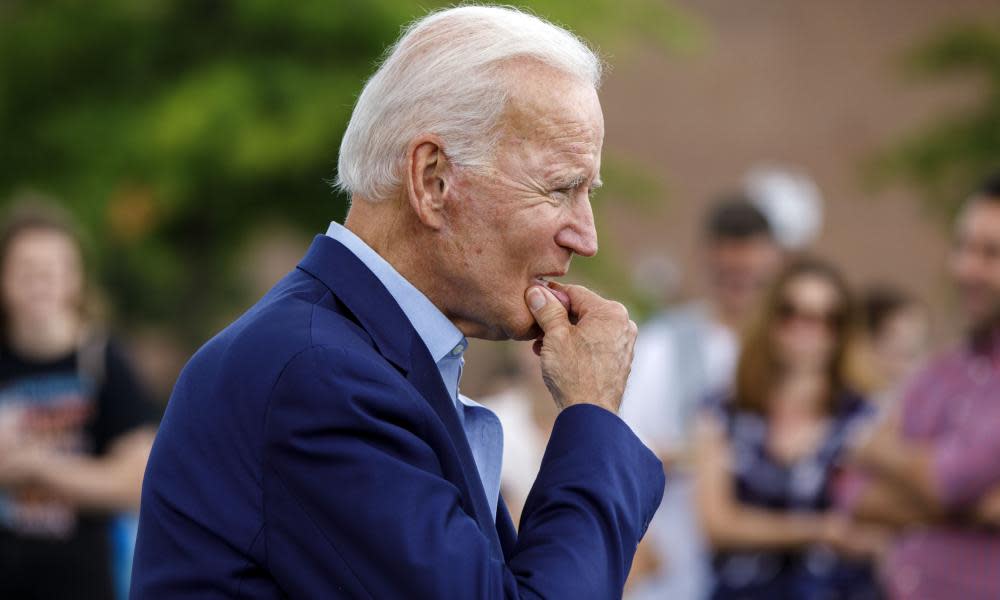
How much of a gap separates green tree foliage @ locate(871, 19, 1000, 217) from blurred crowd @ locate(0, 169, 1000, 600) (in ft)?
37.7

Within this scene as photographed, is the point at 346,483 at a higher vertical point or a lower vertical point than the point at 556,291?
lower

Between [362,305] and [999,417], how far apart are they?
2.93 m

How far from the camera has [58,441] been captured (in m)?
5.12

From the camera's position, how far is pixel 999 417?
14.9 feet

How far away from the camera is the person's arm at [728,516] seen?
5285mm

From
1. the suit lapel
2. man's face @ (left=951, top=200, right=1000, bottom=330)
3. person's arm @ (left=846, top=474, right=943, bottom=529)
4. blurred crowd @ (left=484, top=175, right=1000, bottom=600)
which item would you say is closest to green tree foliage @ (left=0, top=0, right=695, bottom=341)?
blurred crowd @ (left=484, top=175, right=1000, bottom=600)

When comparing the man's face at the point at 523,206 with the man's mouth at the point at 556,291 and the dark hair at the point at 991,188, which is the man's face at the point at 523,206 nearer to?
the man's mouth at the point at 556,291

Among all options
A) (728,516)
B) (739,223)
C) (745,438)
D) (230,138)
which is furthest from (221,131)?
(728,516)

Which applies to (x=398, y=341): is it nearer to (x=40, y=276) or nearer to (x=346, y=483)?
(x=346, y=483)

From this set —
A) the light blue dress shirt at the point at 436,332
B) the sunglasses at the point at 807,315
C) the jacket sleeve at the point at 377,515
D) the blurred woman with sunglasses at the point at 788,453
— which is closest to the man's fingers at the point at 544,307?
the light blue dress shirt at the point at 436,332

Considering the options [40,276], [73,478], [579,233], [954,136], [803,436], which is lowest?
[73,478]

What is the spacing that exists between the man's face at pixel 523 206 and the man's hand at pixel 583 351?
0.04 meters

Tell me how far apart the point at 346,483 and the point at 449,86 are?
2.04 ft

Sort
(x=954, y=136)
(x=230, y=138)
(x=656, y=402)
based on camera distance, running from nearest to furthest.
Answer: (x=656, y=402) < (x=230, y=138) < (x=954, y=136)
